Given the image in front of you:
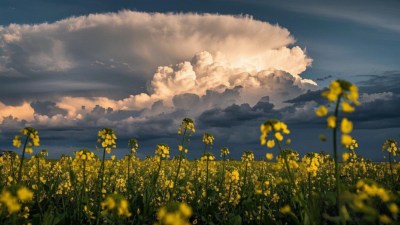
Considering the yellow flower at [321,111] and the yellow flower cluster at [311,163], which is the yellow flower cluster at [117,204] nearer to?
the yellow flower at [321,111]

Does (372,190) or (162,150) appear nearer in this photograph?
(372,190)

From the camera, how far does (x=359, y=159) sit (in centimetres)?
1877

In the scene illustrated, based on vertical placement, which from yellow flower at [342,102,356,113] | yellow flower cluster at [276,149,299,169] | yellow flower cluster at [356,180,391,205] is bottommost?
yellow flower cluster at [356,180,391,205]

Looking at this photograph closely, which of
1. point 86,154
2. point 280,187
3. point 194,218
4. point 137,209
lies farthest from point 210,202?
point 86,154

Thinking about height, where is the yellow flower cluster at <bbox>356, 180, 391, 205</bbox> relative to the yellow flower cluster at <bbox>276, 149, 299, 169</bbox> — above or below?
below

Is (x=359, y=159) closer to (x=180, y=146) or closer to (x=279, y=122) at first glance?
(x=180, y=146)

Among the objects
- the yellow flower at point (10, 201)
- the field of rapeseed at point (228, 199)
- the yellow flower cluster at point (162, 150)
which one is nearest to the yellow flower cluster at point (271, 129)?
the field of rapeseed at point (228, 199)

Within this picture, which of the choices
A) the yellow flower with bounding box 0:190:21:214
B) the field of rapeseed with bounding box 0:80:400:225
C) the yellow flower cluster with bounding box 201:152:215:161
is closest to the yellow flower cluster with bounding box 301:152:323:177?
the field of rapeseed with bounding box 0:80:400:225

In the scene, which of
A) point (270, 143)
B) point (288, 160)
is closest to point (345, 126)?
point (270, 143)

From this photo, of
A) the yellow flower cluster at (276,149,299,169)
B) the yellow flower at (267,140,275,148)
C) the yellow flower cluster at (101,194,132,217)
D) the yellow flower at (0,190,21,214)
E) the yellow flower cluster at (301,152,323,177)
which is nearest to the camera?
the yellow flower at (0,190,21,214)

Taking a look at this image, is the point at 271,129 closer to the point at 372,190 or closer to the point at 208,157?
the point at 372,190

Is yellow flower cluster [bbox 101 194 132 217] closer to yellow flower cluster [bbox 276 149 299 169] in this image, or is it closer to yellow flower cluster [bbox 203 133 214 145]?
yellow flower cluster [bbox 276 149 299 169]

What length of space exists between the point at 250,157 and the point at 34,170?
826cm

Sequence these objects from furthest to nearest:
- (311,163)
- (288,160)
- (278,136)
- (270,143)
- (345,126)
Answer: (311,163), (288,160), (270,143), (278,136), (345,126)
